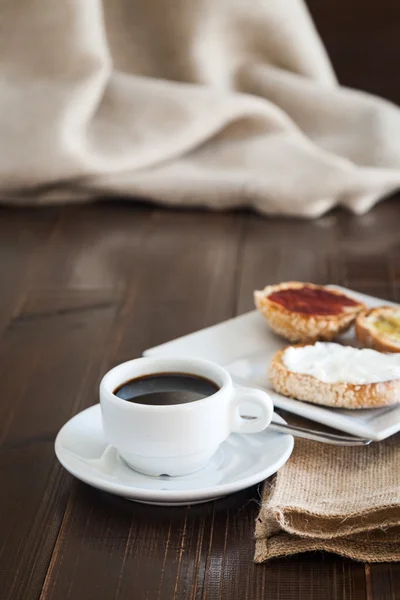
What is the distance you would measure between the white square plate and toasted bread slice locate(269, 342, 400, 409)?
1 centimetres

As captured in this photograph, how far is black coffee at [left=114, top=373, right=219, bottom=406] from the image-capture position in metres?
0.96

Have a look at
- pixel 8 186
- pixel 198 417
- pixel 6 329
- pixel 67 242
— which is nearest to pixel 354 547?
pixel 198 417

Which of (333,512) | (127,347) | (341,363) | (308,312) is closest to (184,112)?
(127,347)

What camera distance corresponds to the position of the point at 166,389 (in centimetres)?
98

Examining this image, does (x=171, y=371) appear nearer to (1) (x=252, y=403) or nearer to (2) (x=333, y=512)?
(1) (x=252, y=403)

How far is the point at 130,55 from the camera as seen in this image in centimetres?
Result: 254

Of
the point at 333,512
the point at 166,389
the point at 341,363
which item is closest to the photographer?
the point at 333,512

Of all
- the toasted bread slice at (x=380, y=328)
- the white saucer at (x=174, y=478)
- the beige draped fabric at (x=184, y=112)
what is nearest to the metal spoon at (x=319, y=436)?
the white saucer at (x=174, y=478)

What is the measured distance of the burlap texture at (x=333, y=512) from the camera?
33.8 inches

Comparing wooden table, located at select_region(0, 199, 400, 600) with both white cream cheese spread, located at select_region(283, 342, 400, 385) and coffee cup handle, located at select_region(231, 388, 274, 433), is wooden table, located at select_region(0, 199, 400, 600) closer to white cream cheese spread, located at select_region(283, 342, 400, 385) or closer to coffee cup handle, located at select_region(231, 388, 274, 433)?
coffee cup handle, located at select_region(231, 388, 274, 433)

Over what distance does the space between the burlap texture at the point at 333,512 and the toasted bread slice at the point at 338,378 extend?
85 mm

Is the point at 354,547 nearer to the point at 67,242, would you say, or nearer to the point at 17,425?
the point at 17,425

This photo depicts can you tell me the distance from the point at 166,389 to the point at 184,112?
143cm

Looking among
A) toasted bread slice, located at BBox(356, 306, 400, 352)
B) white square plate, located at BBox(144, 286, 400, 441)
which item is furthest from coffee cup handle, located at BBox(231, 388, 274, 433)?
toasted bread slice, located at BBox(356, 306, 400, 352)
